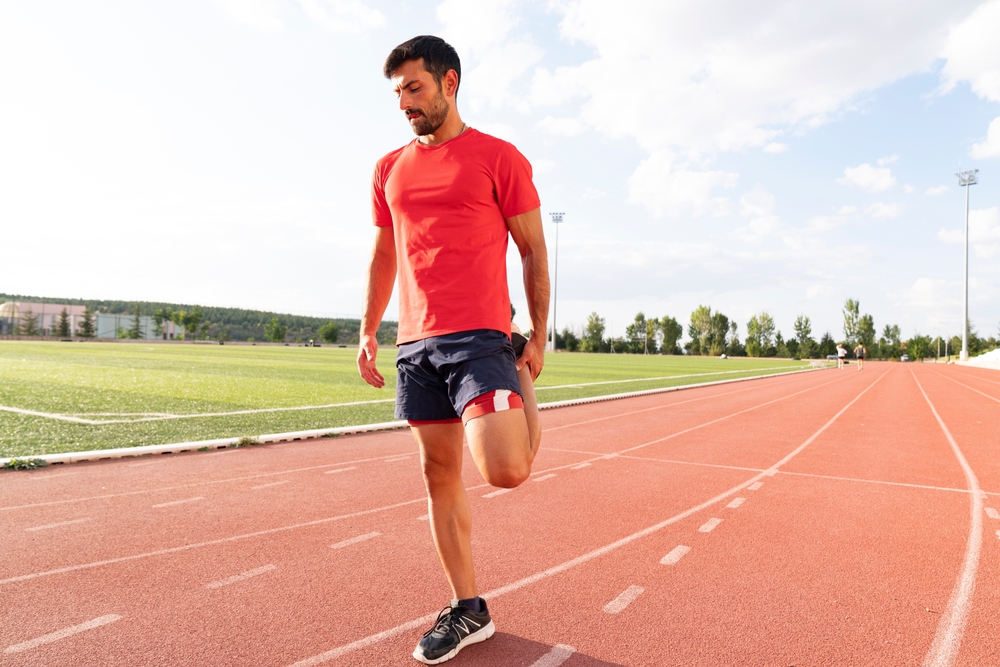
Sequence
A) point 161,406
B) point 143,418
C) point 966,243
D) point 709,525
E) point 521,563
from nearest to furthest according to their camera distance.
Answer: point 521,563, point 709,525, point 143,418, point 161,406, point 966,243

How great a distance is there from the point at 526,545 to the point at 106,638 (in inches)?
90.3

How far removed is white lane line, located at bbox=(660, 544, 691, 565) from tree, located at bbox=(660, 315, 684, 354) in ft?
383

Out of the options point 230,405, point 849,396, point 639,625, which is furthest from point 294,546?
point 849,396

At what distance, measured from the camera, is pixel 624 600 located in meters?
3.20

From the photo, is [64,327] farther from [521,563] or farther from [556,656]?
[556,656]

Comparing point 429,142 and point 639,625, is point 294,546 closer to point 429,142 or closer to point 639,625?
point 639,625

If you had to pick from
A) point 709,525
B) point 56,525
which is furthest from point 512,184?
point 56,525

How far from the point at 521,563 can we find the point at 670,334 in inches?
4712

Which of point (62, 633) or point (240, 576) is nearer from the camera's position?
point (62, 633)

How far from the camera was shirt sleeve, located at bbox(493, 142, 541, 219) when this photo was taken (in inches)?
99.8

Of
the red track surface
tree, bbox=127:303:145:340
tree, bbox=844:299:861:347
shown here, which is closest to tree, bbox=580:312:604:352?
tree, bbox=844:299:861:347

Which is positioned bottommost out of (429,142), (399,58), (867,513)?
(867,513)

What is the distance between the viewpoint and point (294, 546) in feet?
12.9

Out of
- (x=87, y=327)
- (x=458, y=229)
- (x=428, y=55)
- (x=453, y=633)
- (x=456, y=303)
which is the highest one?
(x=87, y=327)
